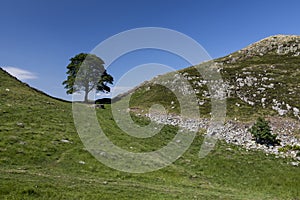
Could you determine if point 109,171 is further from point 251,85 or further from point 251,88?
point 251,85

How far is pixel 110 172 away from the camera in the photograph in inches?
932

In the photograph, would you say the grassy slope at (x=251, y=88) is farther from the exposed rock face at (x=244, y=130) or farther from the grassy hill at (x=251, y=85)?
the exposed rock face at (x=244, y=130)

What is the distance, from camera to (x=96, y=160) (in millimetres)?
25547

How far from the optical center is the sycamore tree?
77.7 meters

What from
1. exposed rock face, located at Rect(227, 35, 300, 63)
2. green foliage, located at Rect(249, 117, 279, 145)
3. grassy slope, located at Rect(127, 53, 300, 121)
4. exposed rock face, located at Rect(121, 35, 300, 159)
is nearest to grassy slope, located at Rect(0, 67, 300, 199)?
green foliage, located at Rect(249, 117, 279, 145)

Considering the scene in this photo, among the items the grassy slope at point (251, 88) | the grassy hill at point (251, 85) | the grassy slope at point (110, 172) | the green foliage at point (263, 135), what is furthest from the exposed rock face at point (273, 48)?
the grassy slope at point (110, 172)

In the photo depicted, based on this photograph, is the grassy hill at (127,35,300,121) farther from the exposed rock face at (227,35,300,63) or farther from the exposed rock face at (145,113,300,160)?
the exposed rock face at (145,113,300,160)

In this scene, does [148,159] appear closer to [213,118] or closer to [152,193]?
[152,193]

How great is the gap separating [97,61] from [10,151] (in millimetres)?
57098

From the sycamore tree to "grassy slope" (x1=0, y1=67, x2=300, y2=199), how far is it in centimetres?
4036

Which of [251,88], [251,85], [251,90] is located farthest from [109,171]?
[251,85]

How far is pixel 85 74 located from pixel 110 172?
191ft

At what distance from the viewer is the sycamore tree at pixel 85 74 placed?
77.7 metres

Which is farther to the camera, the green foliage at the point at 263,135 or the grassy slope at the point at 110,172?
the green foliage at the point at 263,135
